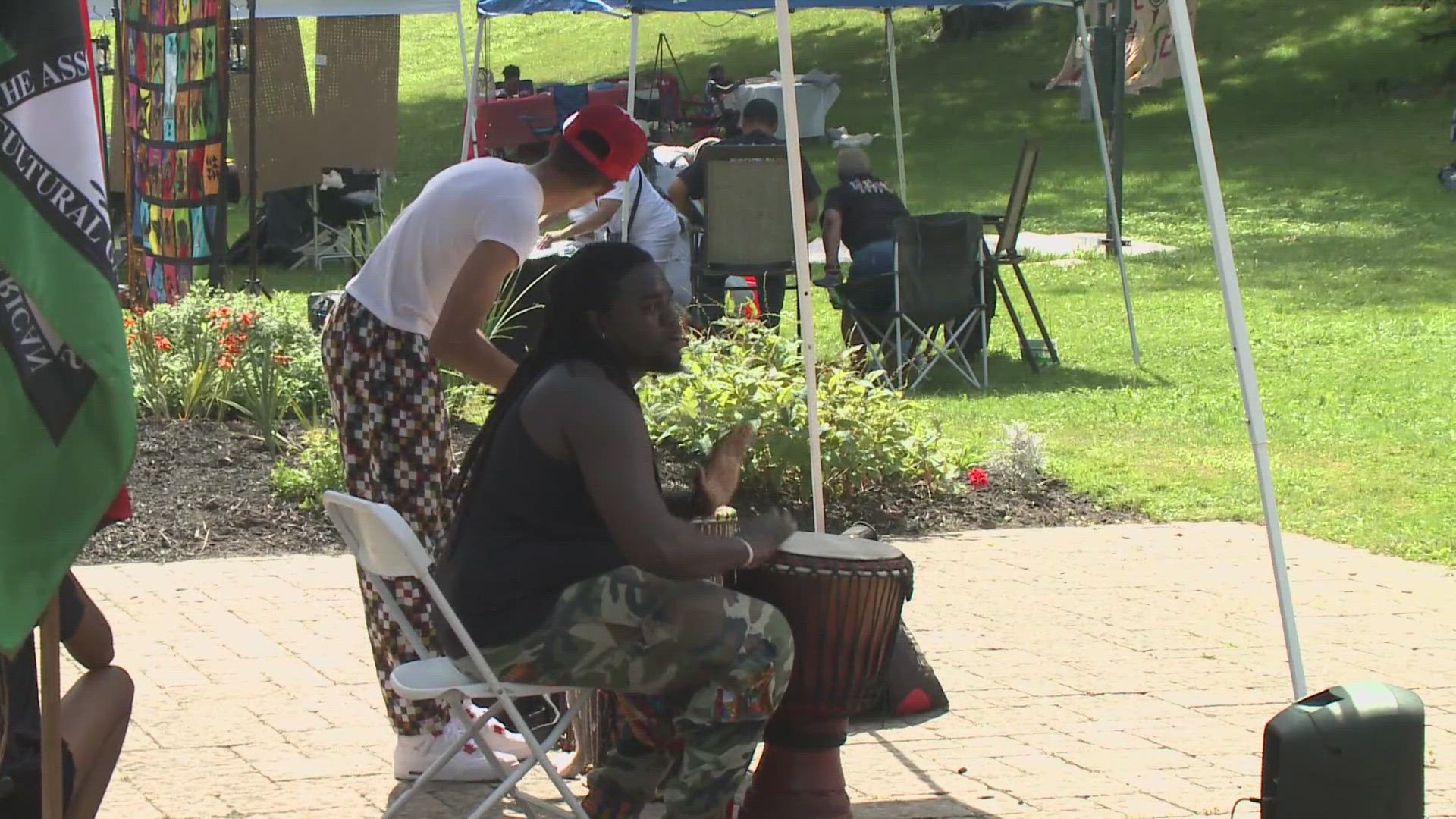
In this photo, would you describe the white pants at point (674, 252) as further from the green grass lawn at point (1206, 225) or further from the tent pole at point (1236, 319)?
the tent pole at point (1236, 319)

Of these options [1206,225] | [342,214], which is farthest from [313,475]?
[1206,225]

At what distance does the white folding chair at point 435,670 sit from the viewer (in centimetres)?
358

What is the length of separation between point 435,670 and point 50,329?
126 centimetres

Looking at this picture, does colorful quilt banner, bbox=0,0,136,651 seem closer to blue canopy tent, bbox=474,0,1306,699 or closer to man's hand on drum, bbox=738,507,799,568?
man's hand on drum, bbox=738,507,799,568

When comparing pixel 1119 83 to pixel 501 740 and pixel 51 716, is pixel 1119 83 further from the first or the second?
pixel 51 716

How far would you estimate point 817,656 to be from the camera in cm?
400

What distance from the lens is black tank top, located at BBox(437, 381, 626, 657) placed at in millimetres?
3641

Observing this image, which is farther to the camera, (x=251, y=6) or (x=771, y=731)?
(x=251, y=6)

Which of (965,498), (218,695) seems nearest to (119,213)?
(965,498)

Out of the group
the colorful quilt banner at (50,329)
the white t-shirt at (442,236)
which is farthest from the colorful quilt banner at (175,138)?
the colorful quilt banner at (50,329)

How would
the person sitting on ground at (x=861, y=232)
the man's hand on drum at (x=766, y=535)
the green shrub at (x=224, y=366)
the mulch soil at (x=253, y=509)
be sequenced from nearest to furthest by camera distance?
the man's hand on drum at (x=766, y=535), the mulch soil at (x=253, y=509), the green shrub at (x=224, y=366), the person sitting on ground at (x=861, y=232)

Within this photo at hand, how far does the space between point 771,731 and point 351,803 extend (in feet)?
3.59

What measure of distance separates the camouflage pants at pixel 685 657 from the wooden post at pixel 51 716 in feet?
3.20

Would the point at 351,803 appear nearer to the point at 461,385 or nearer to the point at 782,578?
the point at 782,578
